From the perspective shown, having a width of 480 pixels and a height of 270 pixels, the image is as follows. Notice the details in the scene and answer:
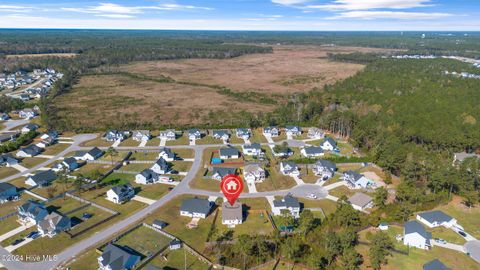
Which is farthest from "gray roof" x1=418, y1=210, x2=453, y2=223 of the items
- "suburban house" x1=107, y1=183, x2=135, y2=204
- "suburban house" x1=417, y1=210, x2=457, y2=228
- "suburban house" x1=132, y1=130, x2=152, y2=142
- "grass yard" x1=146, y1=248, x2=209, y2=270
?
"suburban house" x1=132, y1=130, x2=152, y2=142

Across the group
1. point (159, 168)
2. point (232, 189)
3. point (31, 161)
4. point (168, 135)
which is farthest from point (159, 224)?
point (168, 135)

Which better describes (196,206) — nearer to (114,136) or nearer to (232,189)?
(232,189)

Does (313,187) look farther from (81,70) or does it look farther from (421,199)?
(81,70)

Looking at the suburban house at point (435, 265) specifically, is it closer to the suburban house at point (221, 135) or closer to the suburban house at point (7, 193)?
the suburban house at point (221, 135)

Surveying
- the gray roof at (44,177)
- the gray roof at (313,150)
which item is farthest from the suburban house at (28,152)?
the gray roof at (313,150)

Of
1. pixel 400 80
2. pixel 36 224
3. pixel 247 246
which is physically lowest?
pixel 36 224

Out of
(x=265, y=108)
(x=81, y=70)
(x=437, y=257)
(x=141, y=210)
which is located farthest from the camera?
(x=81, y=70)

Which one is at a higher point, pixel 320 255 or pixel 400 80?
pixel 400 80

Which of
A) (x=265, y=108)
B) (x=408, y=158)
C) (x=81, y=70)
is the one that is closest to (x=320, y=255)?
(x=408, y=158)
